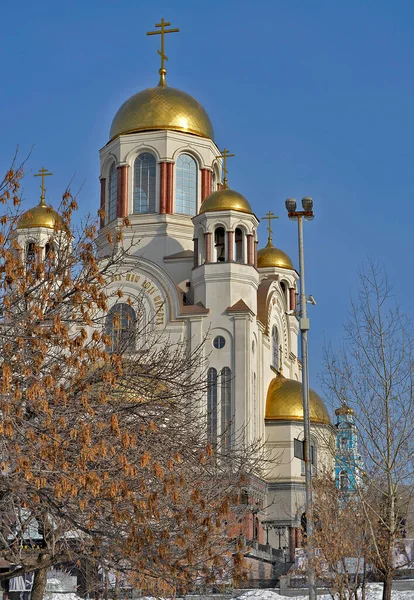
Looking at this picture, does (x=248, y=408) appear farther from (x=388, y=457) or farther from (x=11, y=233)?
(x=11, y=233)

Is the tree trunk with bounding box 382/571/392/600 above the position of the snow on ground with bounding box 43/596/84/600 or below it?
above

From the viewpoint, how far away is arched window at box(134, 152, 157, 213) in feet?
140

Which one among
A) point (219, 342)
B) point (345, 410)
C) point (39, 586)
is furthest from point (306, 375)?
point (219, 342)

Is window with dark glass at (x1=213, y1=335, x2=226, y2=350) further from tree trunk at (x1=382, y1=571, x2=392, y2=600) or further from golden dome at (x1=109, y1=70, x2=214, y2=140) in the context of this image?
tree trunk at (x1=382, y1=571, x2=392, y2=600)

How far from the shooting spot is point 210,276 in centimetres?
3850

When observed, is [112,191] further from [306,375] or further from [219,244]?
[306,375]

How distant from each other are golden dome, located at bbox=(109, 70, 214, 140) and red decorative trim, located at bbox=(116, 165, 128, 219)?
1.73 meters

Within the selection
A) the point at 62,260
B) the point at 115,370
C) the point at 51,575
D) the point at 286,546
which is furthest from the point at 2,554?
the point at 286,546

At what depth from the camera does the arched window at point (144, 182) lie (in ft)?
140

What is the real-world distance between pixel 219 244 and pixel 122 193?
16.5ft

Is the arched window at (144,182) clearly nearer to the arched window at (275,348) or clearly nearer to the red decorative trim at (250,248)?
the red decorative trim at (250,248)

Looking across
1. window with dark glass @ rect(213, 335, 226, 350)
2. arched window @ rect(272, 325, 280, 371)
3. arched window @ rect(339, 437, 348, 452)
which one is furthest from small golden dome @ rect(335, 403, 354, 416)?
arched window @ rect(272, 325, 280, 371)

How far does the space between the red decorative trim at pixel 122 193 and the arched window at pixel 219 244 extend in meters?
4.23

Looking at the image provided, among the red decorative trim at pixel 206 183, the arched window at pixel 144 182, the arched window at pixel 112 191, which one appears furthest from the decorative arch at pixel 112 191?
the red decorative trim at pixel 206 183
